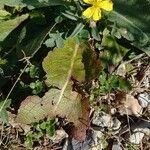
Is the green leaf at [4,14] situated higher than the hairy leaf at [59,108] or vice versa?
the green leaf at [4,14]

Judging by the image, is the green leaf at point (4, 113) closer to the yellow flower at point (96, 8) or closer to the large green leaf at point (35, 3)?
the large green leaf at point (35, 3)

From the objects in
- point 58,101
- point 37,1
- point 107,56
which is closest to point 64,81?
point 58,101

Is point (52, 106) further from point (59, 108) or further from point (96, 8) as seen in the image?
point (96, 8)

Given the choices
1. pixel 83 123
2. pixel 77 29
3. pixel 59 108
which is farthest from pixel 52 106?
pixel 77 29

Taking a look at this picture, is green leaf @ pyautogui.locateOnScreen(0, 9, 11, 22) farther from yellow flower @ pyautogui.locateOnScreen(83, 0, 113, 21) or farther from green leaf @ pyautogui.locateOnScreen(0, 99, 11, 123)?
yellow flower @ pyautogui.locateOnScreen(83, 0, 113, 21)

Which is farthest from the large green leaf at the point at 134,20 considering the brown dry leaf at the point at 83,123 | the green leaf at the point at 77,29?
the brown dry leaf at the point at 83,123
